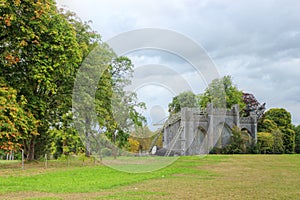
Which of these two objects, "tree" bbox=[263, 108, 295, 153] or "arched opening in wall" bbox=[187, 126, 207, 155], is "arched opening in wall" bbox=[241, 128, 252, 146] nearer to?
"arched opening in wall" bbox=[187, 126, 207, 155]

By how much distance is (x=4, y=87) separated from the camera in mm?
18406

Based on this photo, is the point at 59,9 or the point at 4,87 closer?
the point at 4,87

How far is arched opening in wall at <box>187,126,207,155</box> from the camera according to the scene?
41938 mm

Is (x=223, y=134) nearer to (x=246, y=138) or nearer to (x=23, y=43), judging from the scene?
(x=246, y=138)

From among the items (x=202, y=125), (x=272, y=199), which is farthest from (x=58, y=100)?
(x=202, y=125)

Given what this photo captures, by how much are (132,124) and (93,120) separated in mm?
4325

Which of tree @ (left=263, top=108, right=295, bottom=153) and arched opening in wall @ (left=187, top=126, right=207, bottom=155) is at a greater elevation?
tree @ (left=263, top=108, right=295, bottom=153)

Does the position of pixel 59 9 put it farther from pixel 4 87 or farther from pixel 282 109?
pixel 282 109

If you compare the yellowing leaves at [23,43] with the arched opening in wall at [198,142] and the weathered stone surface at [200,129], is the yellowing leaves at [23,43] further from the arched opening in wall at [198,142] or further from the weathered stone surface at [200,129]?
the arched opening in wall at [198,142]

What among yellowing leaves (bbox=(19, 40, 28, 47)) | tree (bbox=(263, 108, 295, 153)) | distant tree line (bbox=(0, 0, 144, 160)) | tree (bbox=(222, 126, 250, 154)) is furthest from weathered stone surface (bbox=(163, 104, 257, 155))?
yellowing leaves (bbox=(19, 40, 28, 47))

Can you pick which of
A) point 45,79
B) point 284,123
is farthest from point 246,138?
point 45,79

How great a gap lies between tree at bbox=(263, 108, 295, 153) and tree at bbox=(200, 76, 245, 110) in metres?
5.85

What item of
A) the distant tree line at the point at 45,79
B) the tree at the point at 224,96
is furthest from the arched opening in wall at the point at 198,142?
the distant tree line at the point at 45,79

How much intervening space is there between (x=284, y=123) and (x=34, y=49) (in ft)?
132
